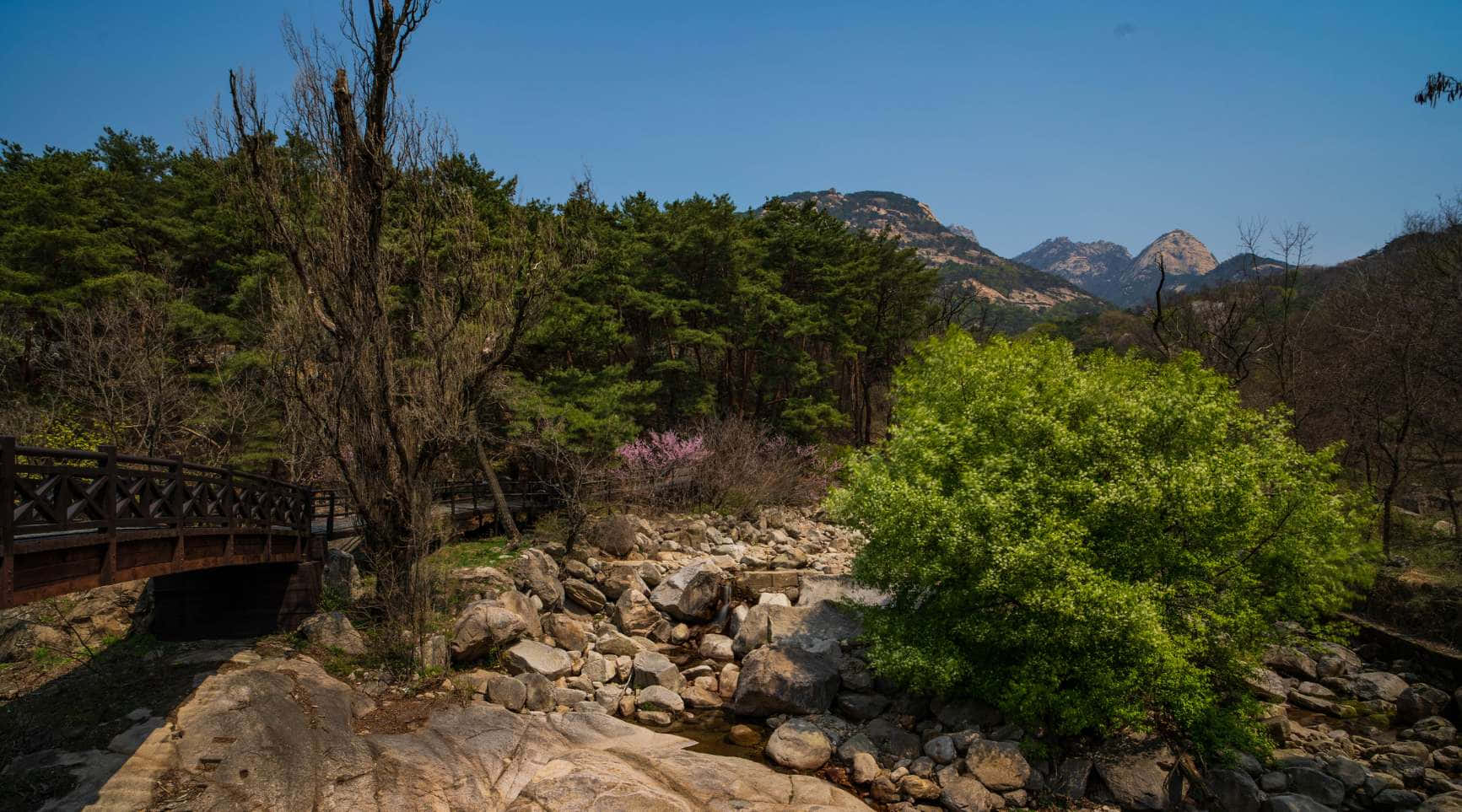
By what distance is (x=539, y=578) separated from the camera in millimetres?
15445

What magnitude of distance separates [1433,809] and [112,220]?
38.1m

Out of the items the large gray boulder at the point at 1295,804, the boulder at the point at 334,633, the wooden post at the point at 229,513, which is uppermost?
the wooden post at the point at 229,513

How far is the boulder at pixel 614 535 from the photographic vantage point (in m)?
18.8

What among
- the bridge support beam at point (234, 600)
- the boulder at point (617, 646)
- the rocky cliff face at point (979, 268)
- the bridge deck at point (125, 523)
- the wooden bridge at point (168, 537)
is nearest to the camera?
the bridge deck at point (125, 523)

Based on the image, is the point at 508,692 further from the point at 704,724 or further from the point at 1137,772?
the point at 1137,772

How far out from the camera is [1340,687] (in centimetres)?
1387

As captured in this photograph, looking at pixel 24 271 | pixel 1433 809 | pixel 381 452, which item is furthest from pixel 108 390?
pixel 1433 809

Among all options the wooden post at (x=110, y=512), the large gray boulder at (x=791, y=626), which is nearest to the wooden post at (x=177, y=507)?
the wooden post at (x=110, y=512)

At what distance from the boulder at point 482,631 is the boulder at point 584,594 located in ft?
8.92

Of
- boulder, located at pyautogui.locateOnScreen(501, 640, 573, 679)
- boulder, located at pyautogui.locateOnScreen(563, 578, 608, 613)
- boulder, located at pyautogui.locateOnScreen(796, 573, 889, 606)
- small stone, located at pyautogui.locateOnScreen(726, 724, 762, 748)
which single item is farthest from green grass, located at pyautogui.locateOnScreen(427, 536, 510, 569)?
boulder, located at pyautogui.locateOnScreen(796, 573, 889, 606)

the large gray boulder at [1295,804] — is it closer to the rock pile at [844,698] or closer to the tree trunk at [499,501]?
the rock pile at [844,698]

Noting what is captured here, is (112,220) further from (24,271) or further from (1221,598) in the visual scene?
(1221,598)

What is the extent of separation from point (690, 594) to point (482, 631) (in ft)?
16.4

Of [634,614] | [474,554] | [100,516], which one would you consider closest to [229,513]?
[100,516]
